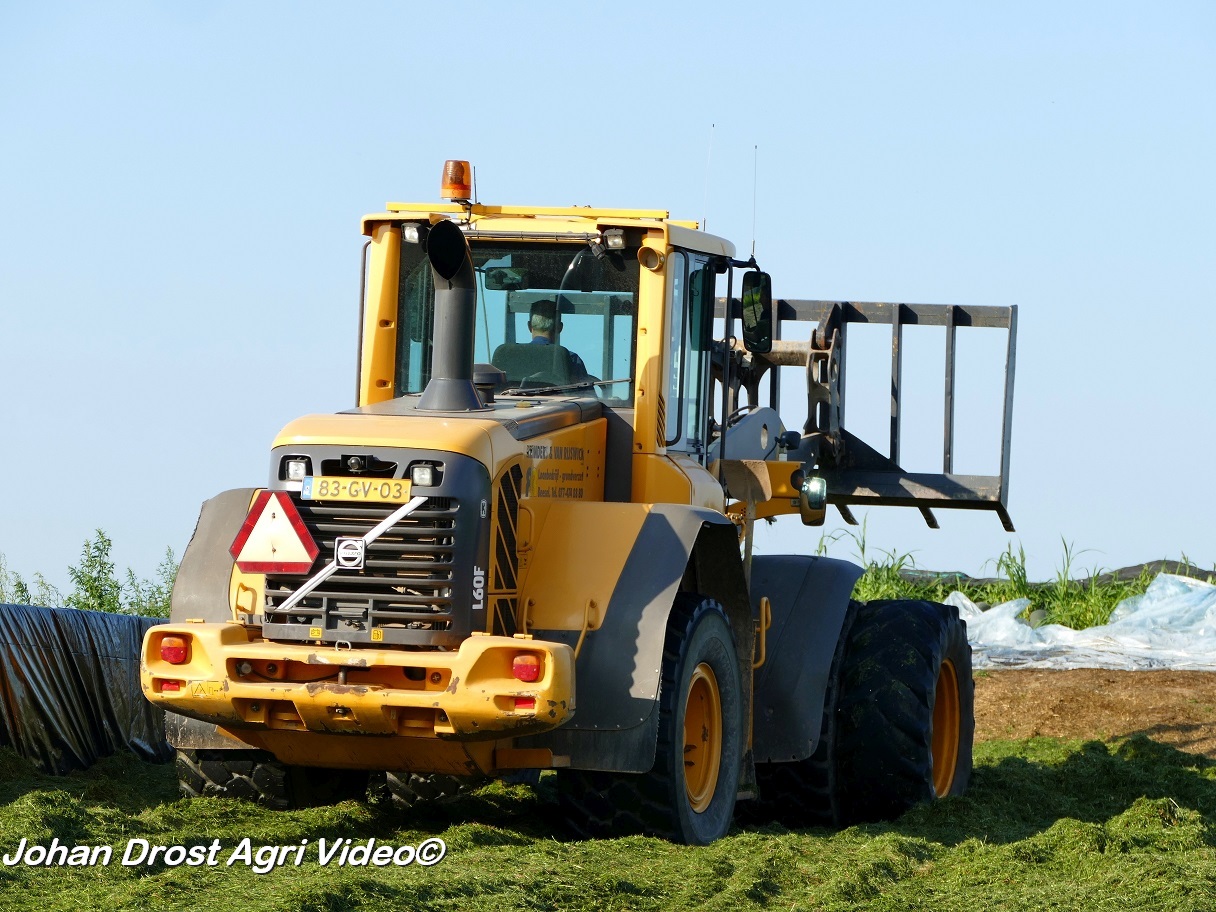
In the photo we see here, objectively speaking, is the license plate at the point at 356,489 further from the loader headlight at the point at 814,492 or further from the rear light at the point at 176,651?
the loader headlight at the point at 814,492

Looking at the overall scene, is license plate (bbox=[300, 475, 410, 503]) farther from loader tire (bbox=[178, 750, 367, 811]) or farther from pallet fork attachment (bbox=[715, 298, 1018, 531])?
pallet fork attachment (bbox=[715, 298, 1018, 531])

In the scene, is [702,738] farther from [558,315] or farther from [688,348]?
[558,315]

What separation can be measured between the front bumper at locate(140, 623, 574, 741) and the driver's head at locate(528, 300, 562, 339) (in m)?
1.93

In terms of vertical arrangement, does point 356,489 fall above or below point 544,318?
below

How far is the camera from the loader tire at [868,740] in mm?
8617

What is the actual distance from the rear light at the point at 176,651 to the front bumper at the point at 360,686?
0.06ft

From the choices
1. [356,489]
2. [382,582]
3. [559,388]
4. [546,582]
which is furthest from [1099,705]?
[356,489]

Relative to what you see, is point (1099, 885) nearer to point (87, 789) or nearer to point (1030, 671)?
point (87, 789)

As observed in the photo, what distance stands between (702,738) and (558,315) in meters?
2.05

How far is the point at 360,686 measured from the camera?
20.8ft

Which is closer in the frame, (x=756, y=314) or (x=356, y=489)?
(x=356, y=489)

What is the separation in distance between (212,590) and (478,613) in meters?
1.29

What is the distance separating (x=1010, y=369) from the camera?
36.7 feet

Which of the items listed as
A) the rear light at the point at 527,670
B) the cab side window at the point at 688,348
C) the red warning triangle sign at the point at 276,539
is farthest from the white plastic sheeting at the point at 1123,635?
the red warning triangle sign at the point at 276,539
